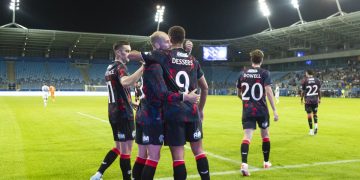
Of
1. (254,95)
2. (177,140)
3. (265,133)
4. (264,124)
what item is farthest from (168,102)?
(265,133)

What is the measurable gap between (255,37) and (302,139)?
55.6 m

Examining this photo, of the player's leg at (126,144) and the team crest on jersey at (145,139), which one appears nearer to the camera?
the team crest on jersey at (145,139)

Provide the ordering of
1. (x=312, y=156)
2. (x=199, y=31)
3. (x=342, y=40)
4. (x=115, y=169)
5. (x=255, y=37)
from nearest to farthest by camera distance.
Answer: (x=115, y=169)
(x=312, y=156)
(x=342, y=40)
(x=255, y=37)
(x=199, y=31)

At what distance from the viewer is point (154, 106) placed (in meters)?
4.70

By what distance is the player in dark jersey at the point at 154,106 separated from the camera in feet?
14.8

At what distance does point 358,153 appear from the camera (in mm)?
9484

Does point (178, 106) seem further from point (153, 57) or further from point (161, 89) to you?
point (153, 57)

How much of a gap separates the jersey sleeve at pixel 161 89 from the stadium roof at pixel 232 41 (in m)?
48.2

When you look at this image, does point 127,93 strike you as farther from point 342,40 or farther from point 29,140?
point 342,40

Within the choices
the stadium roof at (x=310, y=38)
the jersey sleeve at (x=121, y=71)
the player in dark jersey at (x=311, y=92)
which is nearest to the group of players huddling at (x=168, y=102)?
the jersey sleeve at (x=121, y=71)

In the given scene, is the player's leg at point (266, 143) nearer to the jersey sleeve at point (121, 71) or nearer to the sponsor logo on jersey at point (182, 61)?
the jersey sleeve at point (121, 71)

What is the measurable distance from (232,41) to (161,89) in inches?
2750

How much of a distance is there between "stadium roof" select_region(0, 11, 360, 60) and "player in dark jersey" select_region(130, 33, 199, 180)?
48.2m

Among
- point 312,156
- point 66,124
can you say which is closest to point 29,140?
point 66,124
